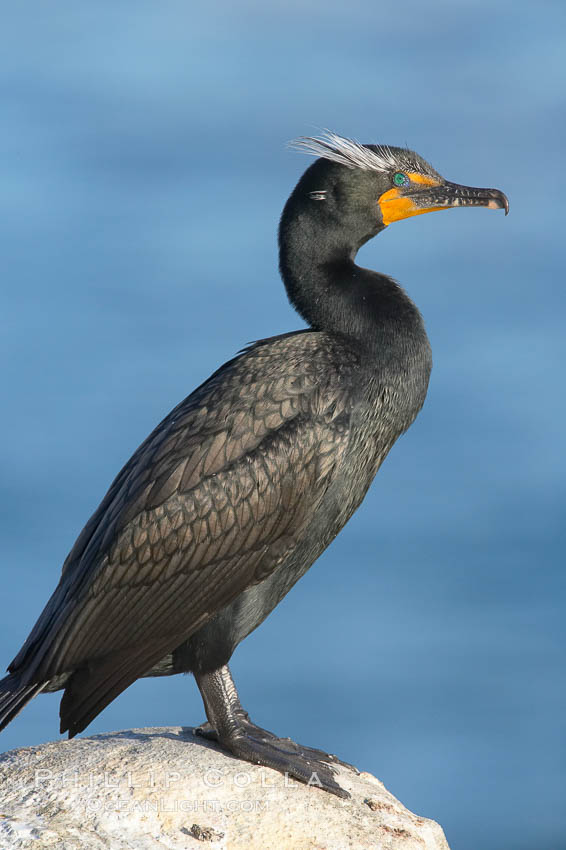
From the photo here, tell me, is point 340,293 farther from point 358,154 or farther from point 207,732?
point 207,732

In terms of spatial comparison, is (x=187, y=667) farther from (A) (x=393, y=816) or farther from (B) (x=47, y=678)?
(A) (x=393, y=816)

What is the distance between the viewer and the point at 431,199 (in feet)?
26.9

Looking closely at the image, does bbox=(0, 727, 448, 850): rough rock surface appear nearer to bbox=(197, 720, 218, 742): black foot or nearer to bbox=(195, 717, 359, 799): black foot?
bbox=(195, 717, 359, 799): black foot

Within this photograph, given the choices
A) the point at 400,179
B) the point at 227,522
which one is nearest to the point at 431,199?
the point at 400,179

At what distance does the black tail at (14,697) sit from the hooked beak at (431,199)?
3.88 metres

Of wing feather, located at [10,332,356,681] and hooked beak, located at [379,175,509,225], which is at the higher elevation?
hooked beak, located at [379,175,509,225]

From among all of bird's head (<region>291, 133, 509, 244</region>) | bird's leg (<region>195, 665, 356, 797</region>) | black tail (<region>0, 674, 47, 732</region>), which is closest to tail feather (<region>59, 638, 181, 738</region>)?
black tail (<region>0, 674, 47, 732</region>)

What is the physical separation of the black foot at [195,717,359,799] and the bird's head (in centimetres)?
339

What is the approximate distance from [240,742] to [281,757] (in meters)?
0.26

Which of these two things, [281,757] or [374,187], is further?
[374,187]

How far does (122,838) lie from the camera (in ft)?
20.3

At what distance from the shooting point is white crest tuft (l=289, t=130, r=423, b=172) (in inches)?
307

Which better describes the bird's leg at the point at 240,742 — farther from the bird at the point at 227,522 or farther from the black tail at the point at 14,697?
the black tail at the point at 14,697

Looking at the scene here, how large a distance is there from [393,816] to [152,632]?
1808 millimetres
